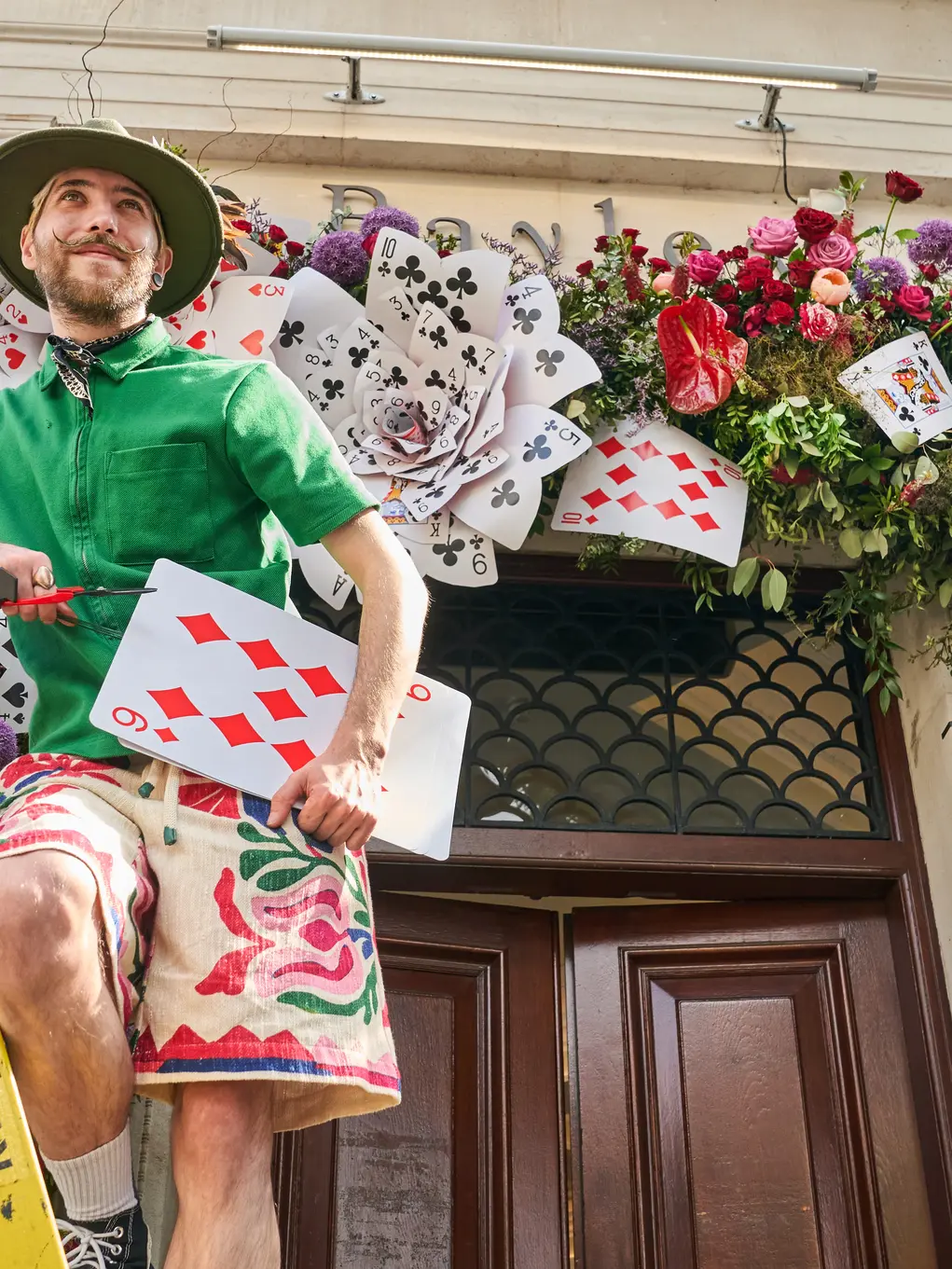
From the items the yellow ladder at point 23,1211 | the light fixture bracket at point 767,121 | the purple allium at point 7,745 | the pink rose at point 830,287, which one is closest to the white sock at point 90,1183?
the yellow ladder at point 23,1211

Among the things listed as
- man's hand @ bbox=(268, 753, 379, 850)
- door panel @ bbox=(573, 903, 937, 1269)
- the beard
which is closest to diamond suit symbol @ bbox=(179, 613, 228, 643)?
man's hand @ bbox=(268, 753, 379, 850)

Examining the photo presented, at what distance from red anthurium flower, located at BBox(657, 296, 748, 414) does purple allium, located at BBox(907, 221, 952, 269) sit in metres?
0.66

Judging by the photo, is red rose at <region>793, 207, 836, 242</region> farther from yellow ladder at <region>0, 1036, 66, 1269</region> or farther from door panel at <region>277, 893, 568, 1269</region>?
yellow ladder at <region>0, 1036, 66, 1269</region>

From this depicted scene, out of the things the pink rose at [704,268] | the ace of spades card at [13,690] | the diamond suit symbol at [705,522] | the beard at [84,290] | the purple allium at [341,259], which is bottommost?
the ace of spades card at [13,690]

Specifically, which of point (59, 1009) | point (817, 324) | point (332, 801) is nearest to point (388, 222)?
point (817, 324)

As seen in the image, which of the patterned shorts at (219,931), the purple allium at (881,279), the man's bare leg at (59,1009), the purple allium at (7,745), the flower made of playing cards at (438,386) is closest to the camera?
the man's bare leg at (59,1009)

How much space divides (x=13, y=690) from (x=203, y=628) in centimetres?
120

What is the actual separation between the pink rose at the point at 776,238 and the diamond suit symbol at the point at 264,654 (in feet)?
7.16

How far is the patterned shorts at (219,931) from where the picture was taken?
170 centimetres

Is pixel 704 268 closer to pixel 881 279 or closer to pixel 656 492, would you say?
pixel 881 279

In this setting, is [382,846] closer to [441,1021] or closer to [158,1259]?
[441,1021]

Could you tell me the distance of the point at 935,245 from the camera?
3.62 m

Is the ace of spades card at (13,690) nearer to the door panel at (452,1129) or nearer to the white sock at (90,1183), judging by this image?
the door panel at (452,1129)

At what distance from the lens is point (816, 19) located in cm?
481
